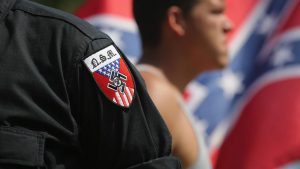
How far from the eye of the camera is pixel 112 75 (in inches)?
61.2

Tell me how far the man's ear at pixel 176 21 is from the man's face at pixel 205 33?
0.02 metres

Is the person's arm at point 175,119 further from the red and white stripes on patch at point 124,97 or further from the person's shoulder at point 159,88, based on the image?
the red and white stripes on patch at point 124,97

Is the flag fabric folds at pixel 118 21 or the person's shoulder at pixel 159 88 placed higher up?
the person's shoulder at pixel 159 88

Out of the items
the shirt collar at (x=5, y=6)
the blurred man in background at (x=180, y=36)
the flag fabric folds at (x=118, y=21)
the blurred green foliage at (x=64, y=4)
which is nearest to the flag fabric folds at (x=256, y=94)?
the flag fabric folds at (x=118, y=21)

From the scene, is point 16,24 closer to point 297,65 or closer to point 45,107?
point 45,107

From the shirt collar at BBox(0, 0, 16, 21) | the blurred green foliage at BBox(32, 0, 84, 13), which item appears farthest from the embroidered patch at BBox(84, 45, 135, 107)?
the blurred green foliage at BBox(32, 0, 84, 13)

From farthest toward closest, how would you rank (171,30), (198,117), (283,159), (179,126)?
(198,117) → (283,159) → (171,30) → (179,126)

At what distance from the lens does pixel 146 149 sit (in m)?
1.55

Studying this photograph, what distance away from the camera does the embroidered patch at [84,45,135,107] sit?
59.8 inches

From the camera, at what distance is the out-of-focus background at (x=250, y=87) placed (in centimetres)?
407

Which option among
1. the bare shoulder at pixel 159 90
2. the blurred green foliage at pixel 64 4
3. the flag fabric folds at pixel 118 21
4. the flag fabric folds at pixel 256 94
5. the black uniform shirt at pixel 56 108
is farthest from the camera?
the blurred green foliage at pixel 64 4

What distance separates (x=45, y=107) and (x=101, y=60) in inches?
5.1

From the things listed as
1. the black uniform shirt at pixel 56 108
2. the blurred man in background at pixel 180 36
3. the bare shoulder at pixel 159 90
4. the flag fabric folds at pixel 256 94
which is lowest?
the flag fabric folds at pixel 256 94

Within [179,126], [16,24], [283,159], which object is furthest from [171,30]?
[16,24]
